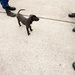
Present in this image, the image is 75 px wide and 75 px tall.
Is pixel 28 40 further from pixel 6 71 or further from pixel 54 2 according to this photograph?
pixel 54 2

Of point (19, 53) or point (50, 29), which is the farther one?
point (50, 29)

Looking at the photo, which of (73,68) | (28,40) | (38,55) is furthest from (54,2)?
(73,68)

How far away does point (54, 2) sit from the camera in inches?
112

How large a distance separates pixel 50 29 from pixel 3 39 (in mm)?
734

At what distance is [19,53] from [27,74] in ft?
1.13

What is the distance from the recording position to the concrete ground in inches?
60.5

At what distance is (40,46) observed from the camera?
→ 1815 mm

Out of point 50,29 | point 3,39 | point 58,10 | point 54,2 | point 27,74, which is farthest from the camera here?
point 54,2

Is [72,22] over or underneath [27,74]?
over

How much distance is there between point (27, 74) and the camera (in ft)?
4.86

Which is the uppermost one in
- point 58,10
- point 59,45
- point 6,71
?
point 58,10

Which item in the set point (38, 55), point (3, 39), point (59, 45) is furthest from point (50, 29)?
Result: point (3, 39)

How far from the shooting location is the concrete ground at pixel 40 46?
1536 mm

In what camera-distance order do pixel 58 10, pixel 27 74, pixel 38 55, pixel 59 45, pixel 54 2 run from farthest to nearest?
pixel 54 2, pixel 58 10, pixel 59 45, pixel 38 55, pixel 27 74
